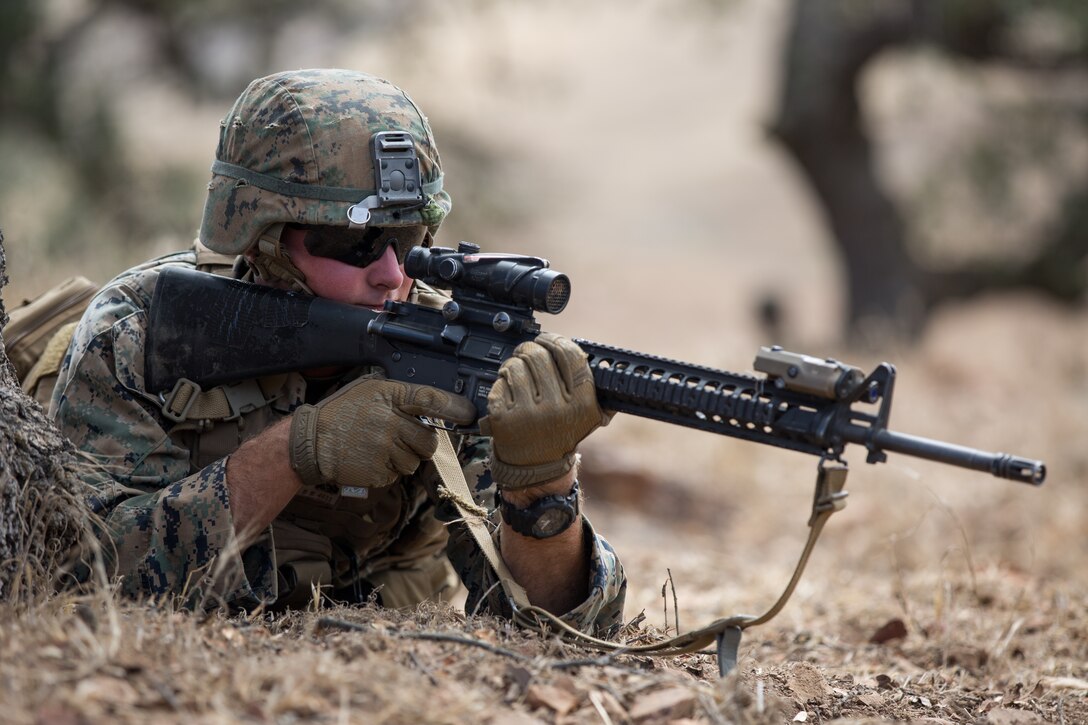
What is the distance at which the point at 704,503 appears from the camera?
8.33m

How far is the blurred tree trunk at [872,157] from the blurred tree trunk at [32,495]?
12.0 metres

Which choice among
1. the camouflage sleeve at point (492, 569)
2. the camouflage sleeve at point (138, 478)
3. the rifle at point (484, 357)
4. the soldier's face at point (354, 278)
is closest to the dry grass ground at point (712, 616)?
the camouflage sleeve at point (492, 569)

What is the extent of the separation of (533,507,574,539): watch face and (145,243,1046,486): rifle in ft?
1.02

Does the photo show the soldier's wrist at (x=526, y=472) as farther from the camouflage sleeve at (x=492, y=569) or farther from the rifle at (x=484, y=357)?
the camouflage sleeve at (x=492, y=569)

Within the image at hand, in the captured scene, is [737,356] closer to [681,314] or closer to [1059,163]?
[1059,163]

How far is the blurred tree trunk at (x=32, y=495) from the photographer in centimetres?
305

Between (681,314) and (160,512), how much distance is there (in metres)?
19.4

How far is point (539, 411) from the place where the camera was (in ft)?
9.92

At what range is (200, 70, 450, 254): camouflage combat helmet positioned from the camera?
3.57 meters

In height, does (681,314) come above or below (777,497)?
above

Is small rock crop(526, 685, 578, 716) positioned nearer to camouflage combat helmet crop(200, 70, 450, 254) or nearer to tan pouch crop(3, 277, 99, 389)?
camouflage combat helmet crop(200, 70, 450, 254)

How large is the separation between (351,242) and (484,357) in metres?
0.63

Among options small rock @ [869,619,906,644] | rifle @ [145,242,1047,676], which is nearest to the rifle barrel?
rifle @ [145,242,1047,676]

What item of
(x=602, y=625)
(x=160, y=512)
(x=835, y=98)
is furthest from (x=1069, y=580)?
(x=835, y=98)
